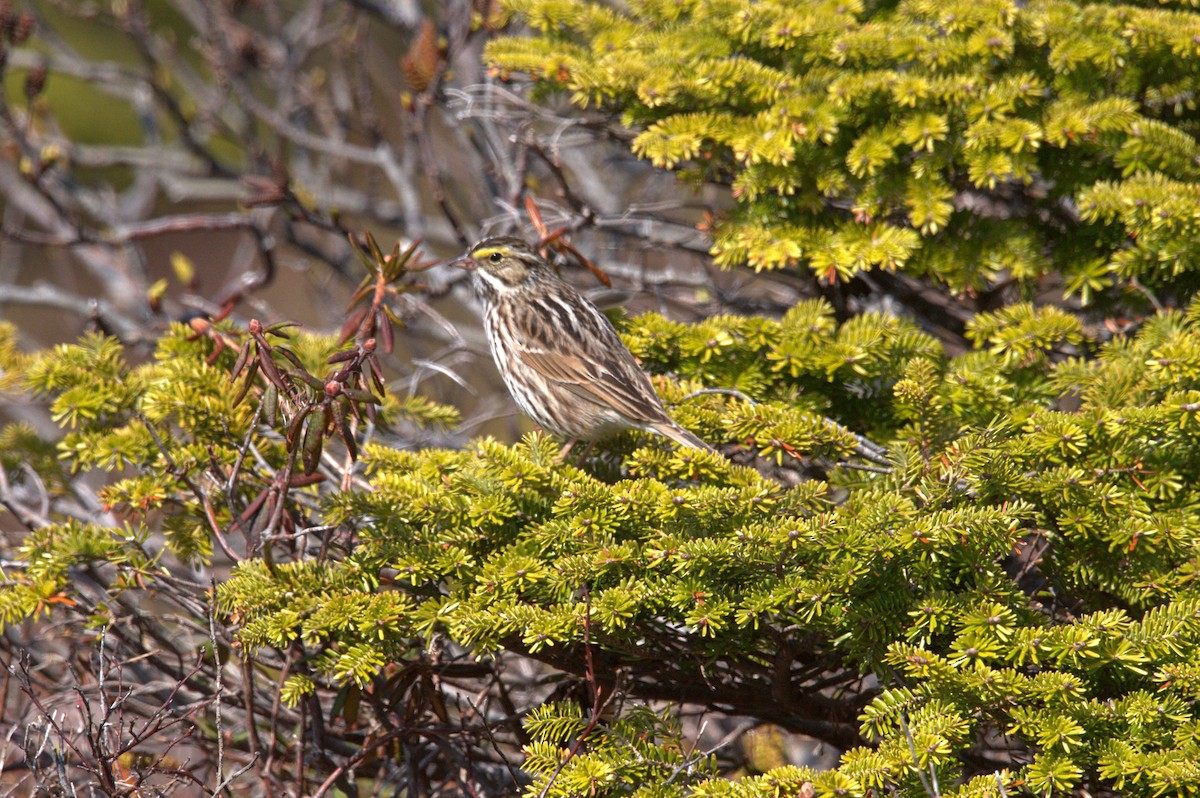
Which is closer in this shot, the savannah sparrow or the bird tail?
the bird tail

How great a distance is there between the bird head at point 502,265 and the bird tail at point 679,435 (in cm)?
135

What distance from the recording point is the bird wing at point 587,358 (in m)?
4.11

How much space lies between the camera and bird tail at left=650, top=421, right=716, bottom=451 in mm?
3758

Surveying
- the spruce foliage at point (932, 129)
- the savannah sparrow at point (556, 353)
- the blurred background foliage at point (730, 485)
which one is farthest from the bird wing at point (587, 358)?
the spruce foliage at point (932, 129)

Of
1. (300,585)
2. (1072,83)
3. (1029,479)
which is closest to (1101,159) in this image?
(1072,83)

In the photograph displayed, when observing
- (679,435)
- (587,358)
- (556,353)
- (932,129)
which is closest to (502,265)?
(556,353)

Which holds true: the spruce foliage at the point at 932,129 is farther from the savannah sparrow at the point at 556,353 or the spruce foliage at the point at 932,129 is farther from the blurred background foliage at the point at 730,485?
the savannah sparrow at the point at 556,353

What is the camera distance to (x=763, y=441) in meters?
3.54

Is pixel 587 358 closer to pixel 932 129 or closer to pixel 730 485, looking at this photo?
pixel 730 485

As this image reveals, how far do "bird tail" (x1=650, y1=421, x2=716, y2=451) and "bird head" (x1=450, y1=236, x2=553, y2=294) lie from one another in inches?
53.1

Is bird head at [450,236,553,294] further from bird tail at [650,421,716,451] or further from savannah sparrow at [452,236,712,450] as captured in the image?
bird tail at [650,421,716,451]

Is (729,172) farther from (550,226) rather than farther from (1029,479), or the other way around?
(1029,479)

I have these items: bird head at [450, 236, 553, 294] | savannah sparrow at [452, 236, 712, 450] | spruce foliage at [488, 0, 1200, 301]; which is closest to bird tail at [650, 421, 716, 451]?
savannah sparrow at [452, 236, 712, 450]

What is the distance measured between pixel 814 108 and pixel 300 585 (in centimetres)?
271
